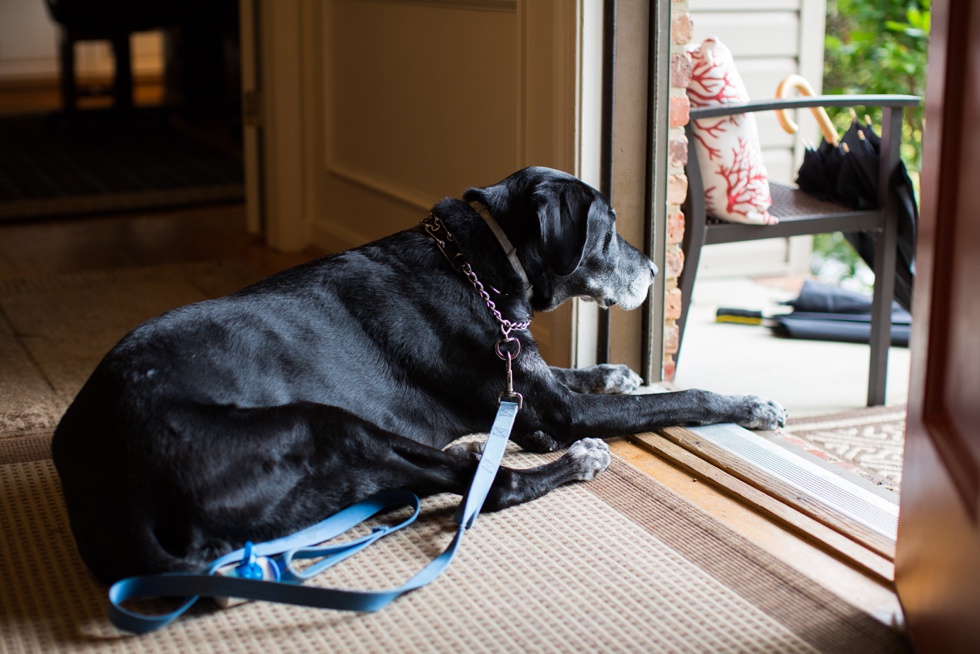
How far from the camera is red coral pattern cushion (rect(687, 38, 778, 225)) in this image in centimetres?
312

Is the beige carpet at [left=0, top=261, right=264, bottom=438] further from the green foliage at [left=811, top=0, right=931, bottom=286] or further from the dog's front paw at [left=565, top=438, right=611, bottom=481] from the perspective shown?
the green foliage at [left=811, top=0, right=931, bottom=286]

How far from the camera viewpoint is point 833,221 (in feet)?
10.6

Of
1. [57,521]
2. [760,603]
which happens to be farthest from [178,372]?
[760,603]

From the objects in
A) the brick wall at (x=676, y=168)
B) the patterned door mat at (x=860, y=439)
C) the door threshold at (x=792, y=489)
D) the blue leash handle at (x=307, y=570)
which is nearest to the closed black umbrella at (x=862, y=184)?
the patterned door mat at (x=860, y=439)

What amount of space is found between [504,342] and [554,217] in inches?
10.7

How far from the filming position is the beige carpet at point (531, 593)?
1.71m

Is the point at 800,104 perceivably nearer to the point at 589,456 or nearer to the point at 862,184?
the point at 862,184

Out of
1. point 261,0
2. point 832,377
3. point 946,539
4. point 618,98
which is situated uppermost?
point 261,0

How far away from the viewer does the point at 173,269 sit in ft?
13.4

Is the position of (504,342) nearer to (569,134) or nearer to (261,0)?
(569,134)

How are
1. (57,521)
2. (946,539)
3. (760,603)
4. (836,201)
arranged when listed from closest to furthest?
1. (946,539)
2. (760,603)
3. (57,521)
4. (836,201)

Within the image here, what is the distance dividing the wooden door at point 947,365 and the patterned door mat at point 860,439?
1000 mm

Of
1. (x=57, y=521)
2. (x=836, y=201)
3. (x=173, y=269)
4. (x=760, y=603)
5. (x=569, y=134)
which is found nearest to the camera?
(x=760, y=603)

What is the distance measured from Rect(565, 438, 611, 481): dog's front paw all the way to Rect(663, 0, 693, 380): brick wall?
0.69 m
